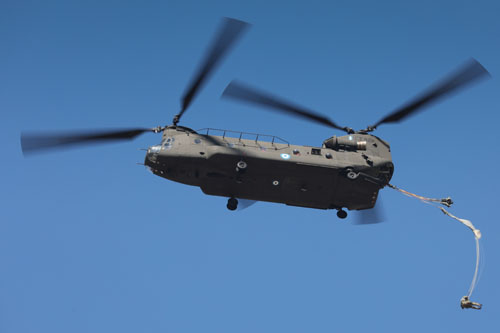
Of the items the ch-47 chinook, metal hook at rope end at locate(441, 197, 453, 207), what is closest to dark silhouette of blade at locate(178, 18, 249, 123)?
the ch-47 chinook

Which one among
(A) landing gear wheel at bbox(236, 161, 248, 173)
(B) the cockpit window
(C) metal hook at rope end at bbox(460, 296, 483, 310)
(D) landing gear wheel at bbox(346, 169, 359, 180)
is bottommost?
(C) metal hook at rope end at bbox(460, 296, 483, 310)

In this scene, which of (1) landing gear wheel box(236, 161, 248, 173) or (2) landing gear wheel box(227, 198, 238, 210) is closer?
(1) landing gear wheel box(236, 161, 248, 173)

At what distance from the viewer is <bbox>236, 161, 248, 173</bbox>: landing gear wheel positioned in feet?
77.3

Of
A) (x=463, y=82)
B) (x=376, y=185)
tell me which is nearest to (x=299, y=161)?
(x=376, y=185)

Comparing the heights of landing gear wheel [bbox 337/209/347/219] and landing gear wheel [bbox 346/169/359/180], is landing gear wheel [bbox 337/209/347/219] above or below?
below

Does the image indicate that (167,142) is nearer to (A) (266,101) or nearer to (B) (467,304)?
(A) (266,101)

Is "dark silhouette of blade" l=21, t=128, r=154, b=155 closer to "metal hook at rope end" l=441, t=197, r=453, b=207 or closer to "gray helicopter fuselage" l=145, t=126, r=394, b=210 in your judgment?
"gray helicopter fuselage" l=145, t=126, r=394, b=210

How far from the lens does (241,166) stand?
23.6 m

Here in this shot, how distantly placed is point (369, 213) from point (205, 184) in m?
7.55

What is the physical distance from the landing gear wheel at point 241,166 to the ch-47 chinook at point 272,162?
0.13 feet

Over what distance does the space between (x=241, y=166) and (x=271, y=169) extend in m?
1.27

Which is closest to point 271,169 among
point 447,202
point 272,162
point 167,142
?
point 272,162

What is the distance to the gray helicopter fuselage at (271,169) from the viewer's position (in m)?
23.8

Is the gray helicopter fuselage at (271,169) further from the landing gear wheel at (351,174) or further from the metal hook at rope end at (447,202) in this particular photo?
the metal hook at rope end at (447,202)
